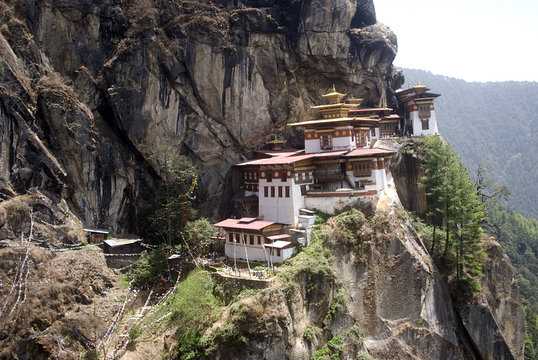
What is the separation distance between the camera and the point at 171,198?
113ft

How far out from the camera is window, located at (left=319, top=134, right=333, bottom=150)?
38.5 meters

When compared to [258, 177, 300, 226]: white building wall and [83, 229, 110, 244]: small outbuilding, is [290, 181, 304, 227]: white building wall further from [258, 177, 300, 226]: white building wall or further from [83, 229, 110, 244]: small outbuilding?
[83, 229, 110, 244]: small outbuilding

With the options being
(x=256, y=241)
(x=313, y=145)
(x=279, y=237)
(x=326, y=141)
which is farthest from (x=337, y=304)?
(x=313, y=145)

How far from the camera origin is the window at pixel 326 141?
3847 cm

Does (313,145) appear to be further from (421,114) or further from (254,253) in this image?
(421,114)

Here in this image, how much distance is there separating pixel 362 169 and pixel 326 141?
5116 mm

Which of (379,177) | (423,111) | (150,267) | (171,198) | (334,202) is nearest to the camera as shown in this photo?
(150,267)

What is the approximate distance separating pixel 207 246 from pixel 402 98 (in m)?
28.2

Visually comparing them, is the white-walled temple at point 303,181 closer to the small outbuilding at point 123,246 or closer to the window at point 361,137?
the window at point 361,137

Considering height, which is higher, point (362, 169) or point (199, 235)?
point (362, 169)

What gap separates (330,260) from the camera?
1159 inches

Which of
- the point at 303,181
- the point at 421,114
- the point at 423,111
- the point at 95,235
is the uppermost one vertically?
the point at 423,111

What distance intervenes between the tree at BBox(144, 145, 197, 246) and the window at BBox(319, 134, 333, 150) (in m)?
11.1

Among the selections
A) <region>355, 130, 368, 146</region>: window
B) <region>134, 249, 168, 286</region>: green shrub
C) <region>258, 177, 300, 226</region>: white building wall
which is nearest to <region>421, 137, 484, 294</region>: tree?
<region>355, 130, 368, 146</region>: window
